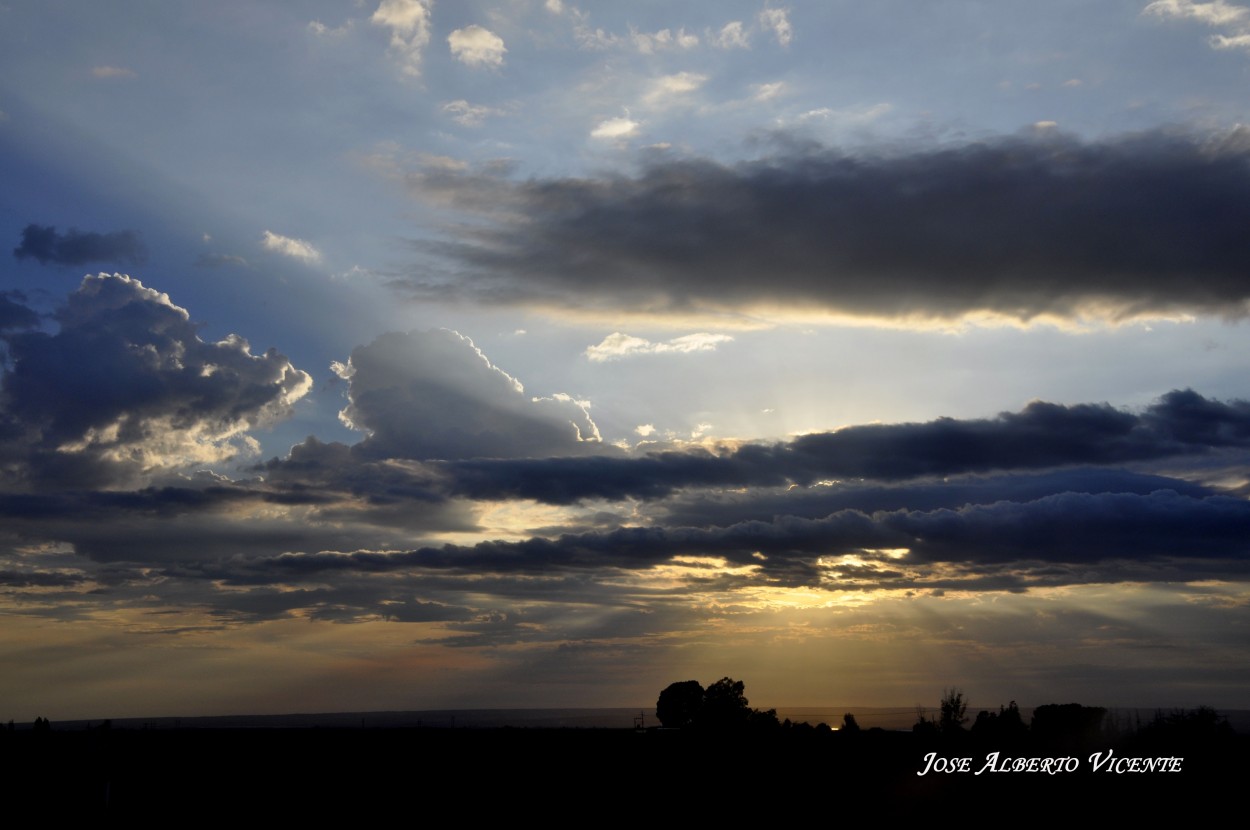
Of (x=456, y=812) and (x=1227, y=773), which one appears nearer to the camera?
(x=456, y=812)

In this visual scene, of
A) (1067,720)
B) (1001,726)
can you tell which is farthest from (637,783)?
(1067,720)

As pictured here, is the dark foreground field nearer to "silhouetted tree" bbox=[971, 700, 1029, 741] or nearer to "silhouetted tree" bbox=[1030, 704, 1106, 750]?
"silhouetted tree" bbox=[971, 700, 1029, 741]

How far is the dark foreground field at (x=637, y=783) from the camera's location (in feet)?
242

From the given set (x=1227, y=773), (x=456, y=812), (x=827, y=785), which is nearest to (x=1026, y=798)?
(x=827, y=785)

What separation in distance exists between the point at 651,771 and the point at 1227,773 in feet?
167

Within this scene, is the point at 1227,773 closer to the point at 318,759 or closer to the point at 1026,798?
the point at 1026,798

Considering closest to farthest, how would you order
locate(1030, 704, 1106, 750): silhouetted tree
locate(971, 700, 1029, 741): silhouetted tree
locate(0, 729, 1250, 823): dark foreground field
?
locate(0, 729, 1250, 823): dark foreground field
locate(971, 700, 1029, 741): silhouetted tree
locate(1030, 704, 1106, 750): silhouetted tree

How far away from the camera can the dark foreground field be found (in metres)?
73.7

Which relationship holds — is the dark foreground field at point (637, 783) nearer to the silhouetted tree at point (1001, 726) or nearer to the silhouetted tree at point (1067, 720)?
the silhouetted tree at point (1001, 726)

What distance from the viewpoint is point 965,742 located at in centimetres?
10744

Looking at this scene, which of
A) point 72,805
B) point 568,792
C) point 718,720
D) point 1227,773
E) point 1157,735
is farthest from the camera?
point 718,720

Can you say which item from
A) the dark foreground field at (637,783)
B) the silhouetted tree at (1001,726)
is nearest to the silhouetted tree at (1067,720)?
the silhouetted tree at (1001,726)

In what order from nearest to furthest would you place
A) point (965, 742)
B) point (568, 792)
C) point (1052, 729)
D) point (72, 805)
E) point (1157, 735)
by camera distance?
point (72, 805)
point (568, 792)
point (965, 742)
point (1157, 735)
point (1052, 729)

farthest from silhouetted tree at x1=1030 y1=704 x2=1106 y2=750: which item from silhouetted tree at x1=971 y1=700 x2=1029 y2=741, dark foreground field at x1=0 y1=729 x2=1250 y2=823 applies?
dark foreground field at x1=0 y1=729 x2=1250 y2=823
